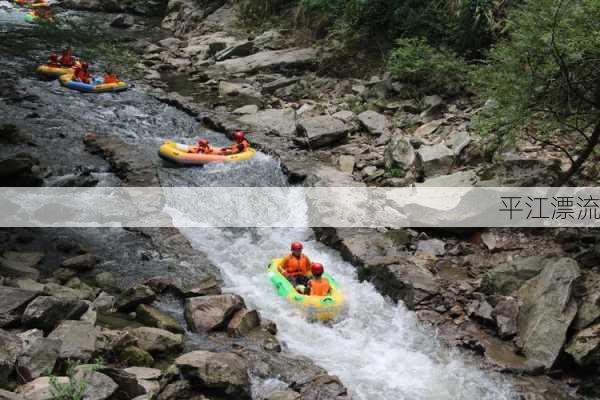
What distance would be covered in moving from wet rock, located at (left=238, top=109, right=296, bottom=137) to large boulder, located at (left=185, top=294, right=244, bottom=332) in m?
7.12

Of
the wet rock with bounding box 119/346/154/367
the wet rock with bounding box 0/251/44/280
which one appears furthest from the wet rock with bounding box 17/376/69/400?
the wet rock with bounding box 0/251/44/280

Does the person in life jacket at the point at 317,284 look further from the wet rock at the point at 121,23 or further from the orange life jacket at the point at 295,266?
the wet rock at the point at 121,23

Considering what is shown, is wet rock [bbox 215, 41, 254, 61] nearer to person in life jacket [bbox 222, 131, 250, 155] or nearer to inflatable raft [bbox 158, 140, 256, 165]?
person in life jacket [bbox 222, 131, 250, 155]

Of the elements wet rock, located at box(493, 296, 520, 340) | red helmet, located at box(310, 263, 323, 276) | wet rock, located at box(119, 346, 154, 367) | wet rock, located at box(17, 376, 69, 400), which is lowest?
red helmet, located at box(310, 263, 323, 276)

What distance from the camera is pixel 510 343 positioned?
6.91m

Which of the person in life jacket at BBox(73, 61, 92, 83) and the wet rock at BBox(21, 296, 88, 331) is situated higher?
the wet rock at BBox(21, 296, 88, 331)

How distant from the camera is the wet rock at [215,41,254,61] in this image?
19406 mm

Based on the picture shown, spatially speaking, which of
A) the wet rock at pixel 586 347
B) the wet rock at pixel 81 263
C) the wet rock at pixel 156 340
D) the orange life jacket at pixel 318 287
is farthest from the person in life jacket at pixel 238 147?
the wet rock at pixel 586 347

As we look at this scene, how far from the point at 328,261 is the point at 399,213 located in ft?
5.60

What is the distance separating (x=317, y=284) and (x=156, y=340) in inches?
100

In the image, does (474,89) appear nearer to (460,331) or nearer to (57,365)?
(460,331)

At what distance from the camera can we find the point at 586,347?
631 centimetres

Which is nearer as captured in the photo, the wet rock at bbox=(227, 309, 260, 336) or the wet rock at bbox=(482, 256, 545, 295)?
the wet rock at bbox=(227, 309, 260, 336)

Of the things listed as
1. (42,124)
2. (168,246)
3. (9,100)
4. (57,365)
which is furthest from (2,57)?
(57,365)
